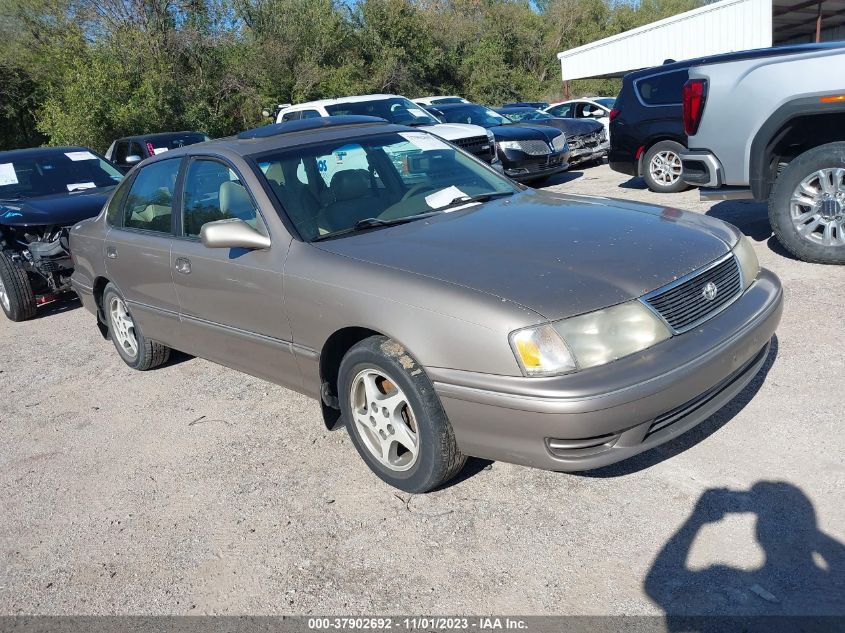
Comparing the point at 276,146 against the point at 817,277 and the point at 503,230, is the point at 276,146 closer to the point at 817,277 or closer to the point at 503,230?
the point at 503,230

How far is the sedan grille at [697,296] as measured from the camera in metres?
3.04

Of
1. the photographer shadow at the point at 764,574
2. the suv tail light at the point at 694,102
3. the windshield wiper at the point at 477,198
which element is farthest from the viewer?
the suv tail light at the point at 694,102

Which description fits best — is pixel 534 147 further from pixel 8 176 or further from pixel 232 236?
pixel 232 236

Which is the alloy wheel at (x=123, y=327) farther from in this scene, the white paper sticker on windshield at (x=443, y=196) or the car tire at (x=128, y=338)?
the white paper sticker on windshield at (x=443, y=196)

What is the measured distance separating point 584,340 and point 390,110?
10.2 metres

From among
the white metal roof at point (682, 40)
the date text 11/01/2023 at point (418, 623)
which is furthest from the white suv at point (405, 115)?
the white metal roof at point (682, 40)

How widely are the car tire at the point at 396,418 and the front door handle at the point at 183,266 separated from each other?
1411 mm

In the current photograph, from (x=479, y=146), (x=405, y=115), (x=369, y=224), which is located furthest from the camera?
(x=405, y=115)

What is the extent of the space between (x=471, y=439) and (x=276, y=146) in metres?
2.17

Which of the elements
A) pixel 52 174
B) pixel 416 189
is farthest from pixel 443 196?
pixel 52 174

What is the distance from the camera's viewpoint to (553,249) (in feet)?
10.9

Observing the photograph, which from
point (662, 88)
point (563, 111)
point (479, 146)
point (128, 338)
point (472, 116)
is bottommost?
point (128, 338)

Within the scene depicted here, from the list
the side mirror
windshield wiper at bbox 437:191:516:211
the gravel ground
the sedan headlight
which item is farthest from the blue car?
the sedan headlight

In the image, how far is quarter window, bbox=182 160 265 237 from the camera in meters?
4.07
